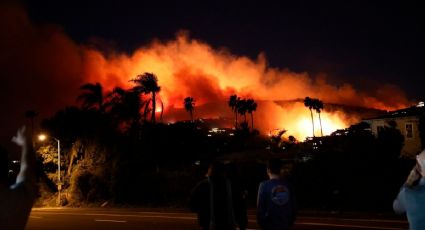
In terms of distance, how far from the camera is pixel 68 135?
147 ft

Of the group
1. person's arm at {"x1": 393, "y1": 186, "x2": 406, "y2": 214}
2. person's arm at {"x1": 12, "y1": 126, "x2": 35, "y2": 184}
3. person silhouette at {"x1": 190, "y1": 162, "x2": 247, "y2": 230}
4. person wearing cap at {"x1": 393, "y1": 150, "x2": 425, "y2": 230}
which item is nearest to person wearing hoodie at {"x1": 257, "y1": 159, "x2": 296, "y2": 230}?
person silhouette at {"x1": 190, "y1": 162, "x2": 247, "y2": 230}

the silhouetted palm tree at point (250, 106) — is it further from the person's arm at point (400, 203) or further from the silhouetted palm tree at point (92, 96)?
the person's arm at point (400, 203)

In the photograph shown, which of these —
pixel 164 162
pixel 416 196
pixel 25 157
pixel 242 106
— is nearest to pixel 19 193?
pixel 25 157

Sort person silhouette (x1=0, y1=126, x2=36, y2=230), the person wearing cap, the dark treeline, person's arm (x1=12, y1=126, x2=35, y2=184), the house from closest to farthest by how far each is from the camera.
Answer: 1. person silhouette (x1=0, y1=126, x2=36, y2=230)
2. person's arm (x1=12, y1=126, x2=35, y2=184)
3. the person wearing cap
4. the dark treeline
5. the house

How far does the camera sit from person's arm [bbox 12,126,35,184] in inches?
132

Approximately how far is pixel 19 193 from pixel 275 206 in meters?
4.04

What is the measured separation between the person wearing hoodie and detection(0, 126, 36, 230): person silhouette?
3.79 meters

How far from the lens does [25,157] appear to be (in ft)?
11.3

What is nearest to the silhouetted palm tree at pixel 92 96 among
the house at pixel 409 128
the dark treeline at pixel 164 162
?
the dark treeline at pixel 164 162

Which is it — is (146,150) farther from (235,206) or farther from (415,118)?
(235,206)

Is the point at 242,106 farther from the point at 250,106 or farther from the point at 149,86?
the point at 149,86

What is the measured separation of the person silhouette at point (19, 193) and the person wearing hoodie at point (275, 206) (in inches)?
149

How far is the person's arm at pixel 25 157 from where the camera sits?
335cm

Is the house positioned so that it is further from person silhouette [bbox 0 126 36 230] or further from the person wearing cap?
person silhouette [bbox 0 126 36 230]
